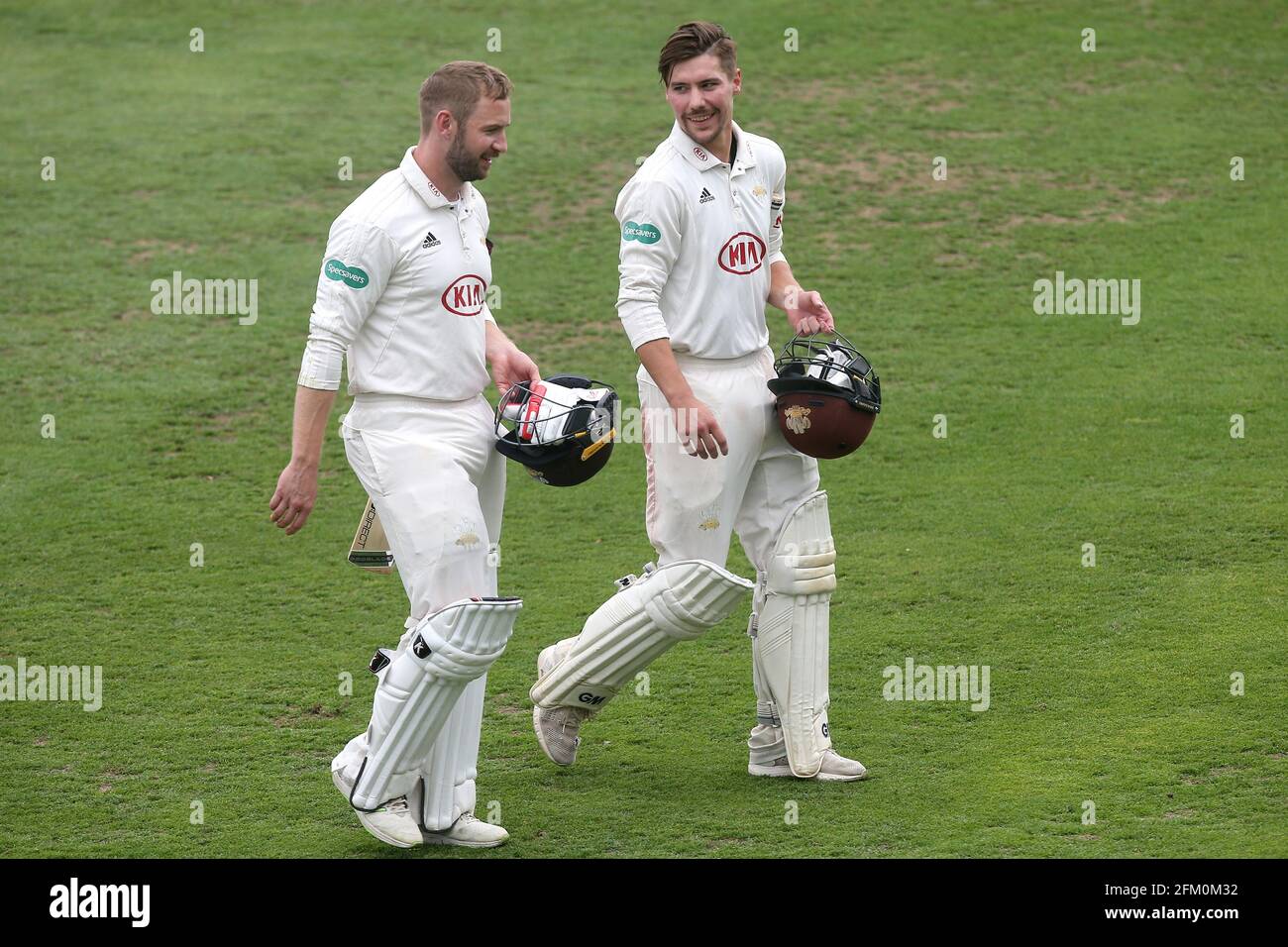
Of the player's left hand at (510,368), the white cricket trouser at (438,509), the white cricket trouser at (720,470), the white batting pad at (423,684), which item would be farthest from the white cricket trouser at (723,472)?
the white batting pad at (423,684)

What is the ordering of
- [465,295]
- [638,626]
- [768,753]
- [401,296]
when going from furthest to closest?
[768,753]
[638,626]
[465,295]
[401,296]

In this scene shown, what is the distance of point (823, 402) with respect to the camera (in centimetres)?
510

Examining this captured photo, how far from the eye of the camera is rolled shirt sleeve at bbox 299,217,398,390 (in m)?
4.55

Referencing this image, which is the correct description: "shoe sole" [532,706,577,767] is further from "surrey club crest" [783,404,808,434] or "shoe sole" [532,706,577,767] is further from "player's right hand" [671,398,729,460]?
"surrey club crest" [783,404,808,434]

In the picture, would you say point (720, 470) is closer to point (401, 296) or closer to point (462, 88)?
point (401, 296)

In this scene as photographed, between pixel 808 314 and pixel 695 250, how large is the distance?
1.57 feet

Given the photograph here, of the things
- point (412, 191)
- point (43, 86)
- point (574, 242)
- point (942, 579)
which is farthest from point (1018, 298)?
point (43, 86)

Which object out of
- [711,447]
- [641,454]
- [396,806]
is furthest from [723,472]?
[641,454]

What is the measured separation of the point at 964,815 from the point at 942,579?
7.14ft

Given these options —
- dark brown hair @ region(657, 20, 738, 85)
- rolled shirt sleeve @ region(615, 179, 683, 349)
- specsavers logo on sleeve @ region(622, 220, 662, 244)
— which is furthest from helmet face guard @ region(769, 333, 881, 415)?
dark brown hair @ region(657, 20, 738, 85)

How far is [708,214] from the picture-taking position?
17.0 feet

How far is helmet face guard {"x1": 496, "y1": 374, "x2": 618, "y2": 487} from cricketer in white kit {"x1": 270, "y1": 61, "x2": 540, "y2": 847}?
90 millimetres

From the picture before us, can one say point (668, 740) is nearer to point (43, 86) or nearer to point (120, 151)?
point (120, 151)

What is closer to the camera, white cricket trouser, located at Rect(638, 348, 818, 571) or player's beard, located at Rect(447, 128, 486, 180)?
player's beard, located at Rect(447, 128, 486, 180)
